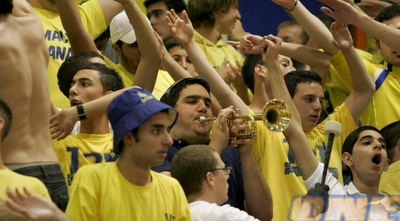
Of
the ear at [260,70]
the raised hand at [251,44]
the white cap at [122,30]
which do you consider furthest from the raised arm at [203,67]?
the ear at [260,70]

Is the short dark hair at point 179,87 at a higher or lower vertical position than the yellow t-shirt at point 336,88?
higher

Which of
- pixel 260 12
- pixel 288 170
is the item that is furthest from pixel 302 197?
pixel 260 12

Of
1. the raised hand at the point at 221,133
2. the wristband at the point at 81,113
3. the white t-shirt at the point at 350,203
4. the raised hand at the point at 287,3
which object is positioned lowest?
the white t-shirt at the point at 350,203

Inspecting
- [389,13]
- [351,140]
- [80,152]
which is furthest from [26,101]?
[389,13]

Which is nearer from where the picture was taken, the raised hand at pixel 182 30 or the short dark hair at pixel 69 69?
the short dark hair at pixel 69 69

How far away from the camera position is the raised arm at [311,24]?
349 inches

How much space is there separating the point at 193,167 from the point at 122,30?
6.33 feet

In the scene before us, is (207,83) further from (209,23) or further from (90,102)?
(209,23)

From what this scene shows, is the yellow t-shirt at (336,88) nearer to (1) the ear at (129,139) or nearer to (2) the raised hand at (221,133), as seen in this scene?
(2) the raised hand at (221,133)

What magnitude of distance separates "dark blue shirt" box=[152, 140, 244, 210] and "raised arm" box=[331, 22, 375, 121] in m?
1.34

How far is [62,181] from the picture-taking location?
6.25m

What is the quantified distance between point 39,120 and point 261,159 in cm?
217

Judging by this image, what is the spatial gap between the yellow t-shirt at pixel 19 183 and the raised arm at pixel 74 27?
2.18 metres

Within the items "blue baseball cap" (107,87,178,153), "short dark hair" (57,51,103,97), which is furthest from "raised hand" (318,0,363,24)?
"blue baseball cap" (107,87,178,153)
